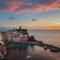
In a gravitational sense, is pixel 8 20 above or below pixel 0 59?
above

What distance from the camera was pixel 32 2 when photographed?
7.27ft

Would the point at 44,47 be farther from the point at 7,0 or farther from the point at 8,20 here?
the point at 7,0

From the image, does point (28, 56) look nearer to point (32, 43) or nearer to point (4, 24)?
point (32, 43)

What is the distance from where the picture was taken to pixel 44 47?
223 cm

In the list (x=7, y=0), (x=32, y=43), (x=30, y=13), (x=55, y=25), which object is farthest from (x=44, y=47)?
(x=7, y=0)

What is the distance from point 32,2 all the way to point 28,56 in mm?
668

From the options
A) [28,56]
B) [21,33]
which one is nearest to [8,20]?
[21,33]

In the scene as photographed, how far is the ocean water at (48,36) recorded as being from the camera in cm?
222

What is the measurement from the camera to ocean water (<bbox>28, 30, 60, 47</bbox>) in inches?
87.4

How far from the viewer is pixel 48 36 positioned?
87.9 inches

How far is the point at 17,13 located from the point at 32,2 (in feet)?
0.75

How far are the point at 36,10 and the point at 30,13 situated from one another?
9 centimetres

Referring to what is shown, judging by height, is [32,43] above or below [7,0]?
below

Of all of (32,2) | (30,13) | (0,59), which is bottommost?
(0,59)
